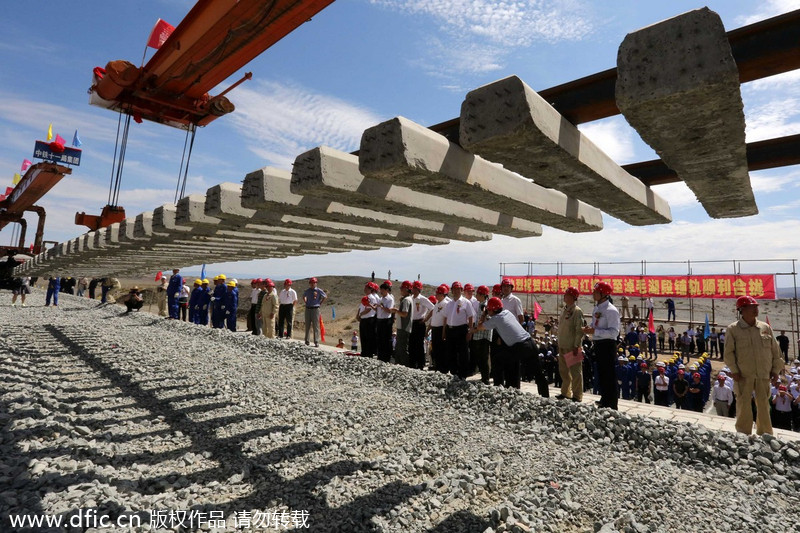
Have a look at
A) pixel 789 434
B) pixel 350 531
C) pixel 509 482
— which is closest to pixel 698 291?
pixel 789 434

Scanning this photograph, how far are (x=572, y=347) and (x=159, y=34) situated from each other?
32.8 feet

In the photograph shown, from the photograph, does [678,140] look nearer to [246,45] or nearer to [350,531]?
[350,531]

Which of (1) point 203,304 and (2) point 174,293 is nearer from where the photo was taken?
(1) point 203,304

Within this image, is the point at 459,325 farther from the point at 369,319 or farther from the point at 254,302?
the point at 254,302

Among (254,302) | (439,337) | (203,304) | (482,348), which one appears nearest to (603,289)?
(482,348)

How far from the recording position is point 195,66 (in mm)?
7641

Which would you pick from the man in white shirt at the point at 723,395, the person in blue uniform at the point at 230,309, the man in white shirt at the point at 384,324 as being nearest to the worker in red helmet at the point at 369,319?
the man in white shirt at the point at 384,324

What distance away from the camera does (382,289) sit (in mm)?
10016

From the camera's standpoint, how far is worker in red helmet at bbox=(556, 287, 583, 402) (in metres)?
6.63

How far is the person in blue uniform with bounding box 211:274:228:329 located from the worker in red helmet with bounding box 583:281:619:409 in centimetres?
1242

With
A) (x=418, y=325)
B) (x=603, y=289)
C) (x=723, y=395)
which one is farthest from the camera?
(x=723, y=395)

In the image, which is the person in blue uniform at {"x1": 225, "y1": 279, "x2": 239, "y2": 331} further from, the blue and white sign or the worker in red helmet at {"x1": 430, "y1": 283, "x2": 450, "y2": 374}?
the blue and white sign

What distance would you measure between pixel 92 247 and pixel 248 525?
9700 millimetres

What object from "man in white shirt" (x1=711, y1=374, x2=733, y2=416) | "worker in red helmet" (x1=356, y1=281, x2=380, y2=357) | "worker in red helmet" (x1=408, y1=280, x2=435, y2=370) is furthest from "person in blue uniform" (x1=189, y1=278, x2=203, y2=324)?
"man in white shirt" (x1=711, y1=374, x2=733, y2=416)
